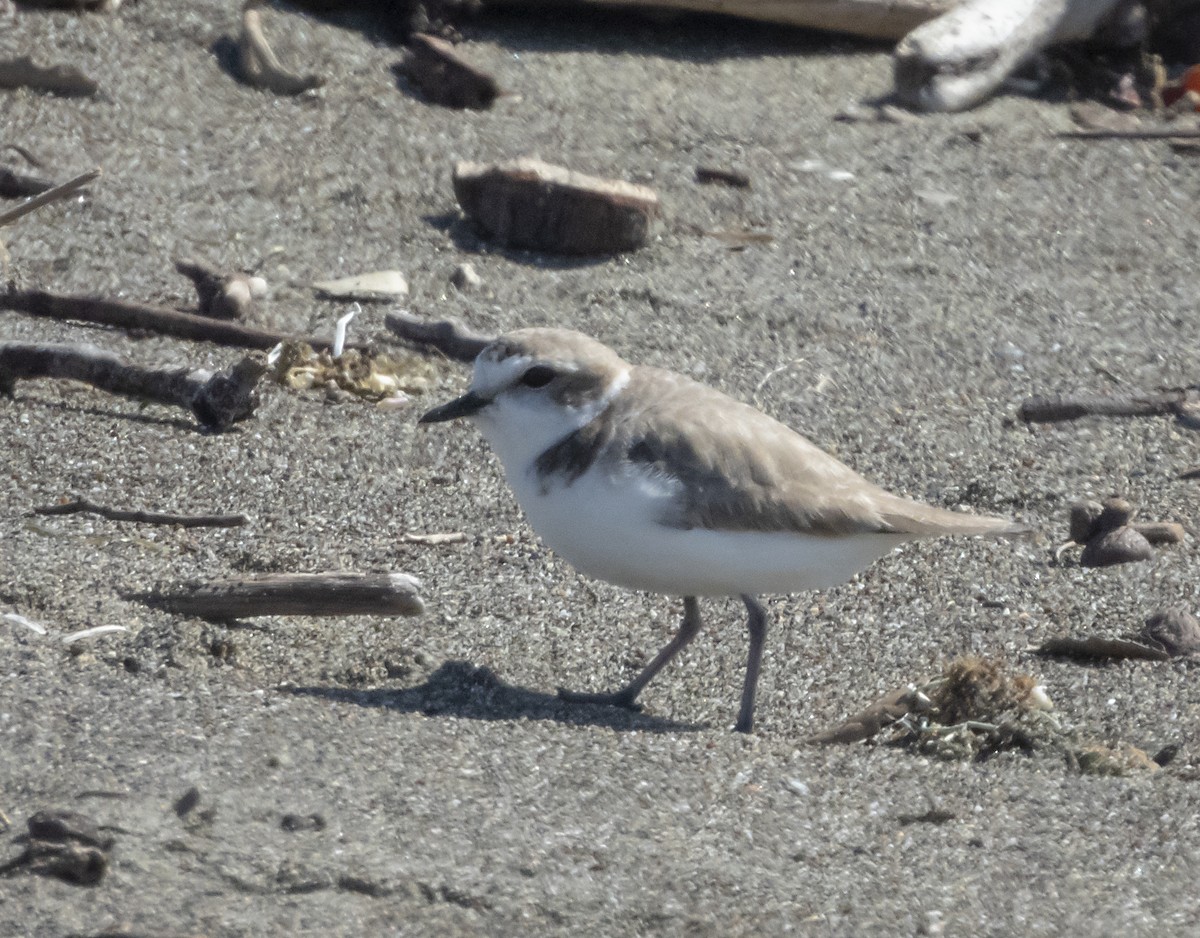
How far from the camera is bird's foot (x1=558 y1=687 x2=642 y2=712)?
3.57 meters

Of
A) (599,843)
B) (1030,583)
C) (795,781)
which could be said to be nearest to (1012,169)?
(1030,583)

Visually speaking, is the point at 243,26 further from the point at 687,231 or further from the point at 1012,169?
the point at 1012,169

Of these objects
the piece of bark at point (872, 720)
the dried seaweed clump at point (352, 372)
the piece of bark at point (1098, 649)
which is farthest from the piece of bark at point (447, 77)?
the piece of bark at point (872, 720)

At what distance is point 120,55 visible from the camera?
6418 mm

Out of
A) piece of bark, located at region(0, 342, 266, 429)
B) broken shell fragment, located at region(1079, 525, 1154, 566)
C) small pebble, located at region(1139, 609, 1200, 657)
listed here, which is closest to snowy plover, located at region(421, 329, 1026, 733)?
small pebble, located at region(1139, 609, 1200, 657)

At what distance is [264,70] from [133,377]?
2.34 m

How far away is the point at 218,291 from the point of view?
5195 millimetres

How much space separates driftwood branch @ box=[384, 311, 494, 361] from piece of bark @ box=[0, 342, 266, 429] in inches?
26.7

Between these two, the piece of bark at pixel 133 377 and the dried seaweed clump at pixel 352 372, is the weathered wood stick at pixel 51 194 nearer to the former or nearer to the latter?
the piece of bark at pixel 133 377

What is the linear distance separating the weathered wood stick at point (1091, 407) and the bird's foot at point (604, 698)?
2.09 metres

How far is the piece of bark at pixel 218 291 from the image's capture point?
516 centimetres

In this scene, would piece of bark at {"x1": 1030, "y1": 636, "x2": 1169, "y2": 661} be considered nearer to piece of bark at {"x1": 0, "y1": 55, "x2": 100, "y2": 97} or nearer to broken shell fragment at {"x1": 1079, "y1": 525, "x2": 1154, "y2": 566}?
broken shell fragment at {"x1": 1079, "y1": 525, "x2": 1154, "y2": 566}

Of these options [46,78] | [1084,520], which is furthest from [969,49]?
[46,78]

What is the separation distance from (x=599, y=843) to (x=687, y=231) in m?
Result: 3.82
